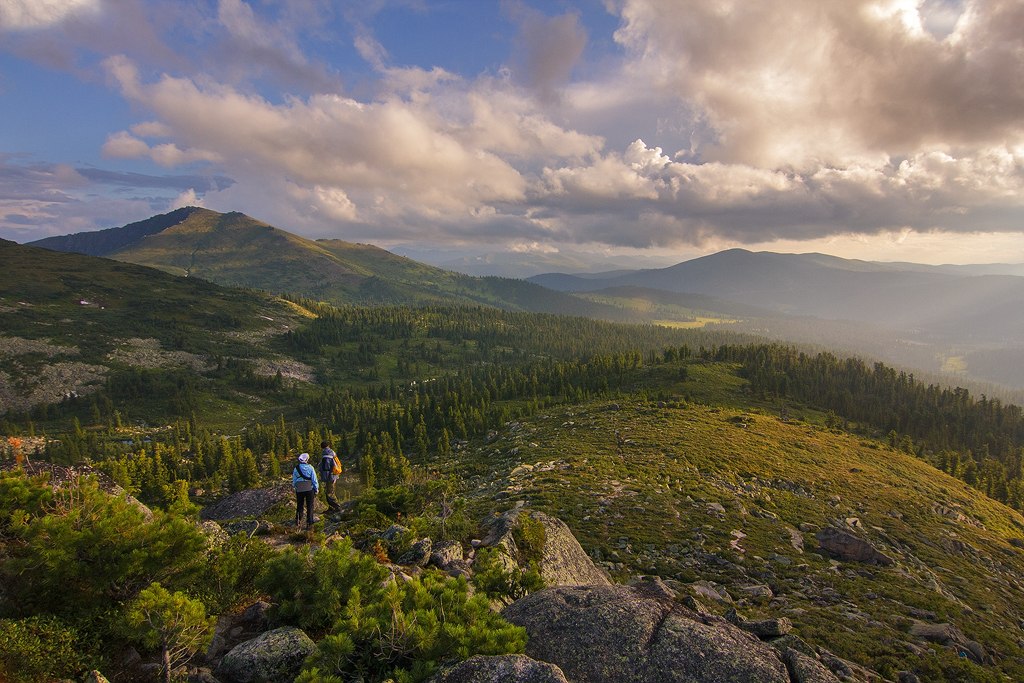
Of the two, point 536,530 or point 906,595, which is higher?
point 536,530

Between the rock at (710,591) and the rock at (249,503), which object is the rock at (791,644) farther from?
the rock at (249,503)

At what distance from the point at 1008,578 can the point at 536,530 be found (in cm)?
6253

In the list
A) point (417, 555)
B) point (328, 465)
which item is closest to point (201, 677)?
point (417, 555)

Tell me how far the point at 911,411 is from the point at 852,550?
165699 mm

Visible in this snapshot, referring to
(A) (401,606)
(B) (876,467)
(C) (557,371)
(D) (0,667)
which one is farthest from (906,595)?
(C) (557,371)

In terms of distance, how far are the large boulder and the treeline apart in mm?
131327

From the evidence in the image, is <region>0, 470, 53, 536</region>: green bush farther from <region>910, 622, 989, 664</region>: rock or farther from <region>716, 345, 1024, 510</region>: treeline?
<region>716, 345, 1024, 510</region>: treeline

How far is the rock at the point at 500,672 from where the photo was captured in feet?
33.2

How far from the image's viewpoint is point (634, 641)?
13.4 m

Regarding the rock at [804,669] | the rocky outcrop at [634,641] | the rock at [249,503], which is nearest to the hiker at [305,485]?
the rocky outcrop at [634,641]

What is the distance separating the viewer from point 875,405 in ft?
532

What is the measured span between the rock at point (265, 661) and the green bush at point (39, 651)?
3.17m

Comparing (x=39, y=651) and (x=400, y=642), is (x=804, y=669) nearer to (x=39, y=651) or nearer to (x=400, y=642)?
(x=400, y=642)

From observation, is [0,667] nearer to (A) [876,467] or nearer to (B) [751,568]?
(B) [751,568]
